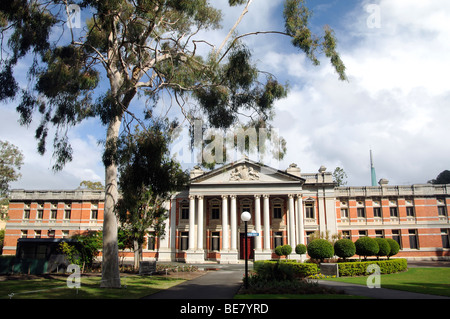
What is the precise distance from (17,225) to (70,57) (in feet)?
124

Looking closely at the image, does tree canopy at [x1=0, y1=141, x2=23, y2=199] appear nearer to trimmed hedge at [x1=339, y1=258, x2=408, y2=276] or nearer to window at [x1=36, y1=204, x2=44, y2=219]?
window at [x1=36, y1=204, x2=44, y2=219]

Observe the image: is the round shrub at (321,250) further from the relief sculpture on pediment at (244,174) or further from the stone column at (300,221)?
the relief sculpture on pediment at (244,174)

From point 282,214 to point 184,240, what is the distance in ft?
41.2

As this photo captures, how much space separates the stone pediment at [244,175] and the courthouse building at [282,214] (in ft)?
0.39

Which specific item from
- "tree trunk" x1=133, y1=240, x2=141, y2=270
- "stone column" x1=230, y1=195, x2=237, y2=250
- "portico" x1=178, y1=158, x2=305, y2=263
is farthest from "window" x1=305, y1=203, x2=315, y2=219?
"tree trunk" x1=133, y1=240, x2=141, y2=270

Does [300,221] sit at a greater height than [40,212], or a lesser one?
lesser

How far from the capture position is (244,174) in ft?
135

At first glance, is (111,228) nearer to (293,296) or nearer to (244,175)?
(293,296)

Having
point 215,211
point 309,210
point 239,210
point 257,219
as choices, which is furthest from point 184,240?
point 309,210

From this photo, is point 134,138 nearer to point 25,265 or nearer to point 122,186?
point 122,186

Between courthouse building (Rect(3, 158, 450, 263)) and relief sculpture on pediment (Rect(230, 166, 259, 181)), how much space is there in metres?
0.12

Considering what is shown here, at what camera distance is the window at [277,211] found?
4216 centimetres

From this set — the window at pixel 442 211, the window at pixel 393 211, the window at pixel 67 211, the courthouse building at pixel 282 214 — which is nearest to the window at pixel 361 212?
the courthouse building at pixel 282 214
